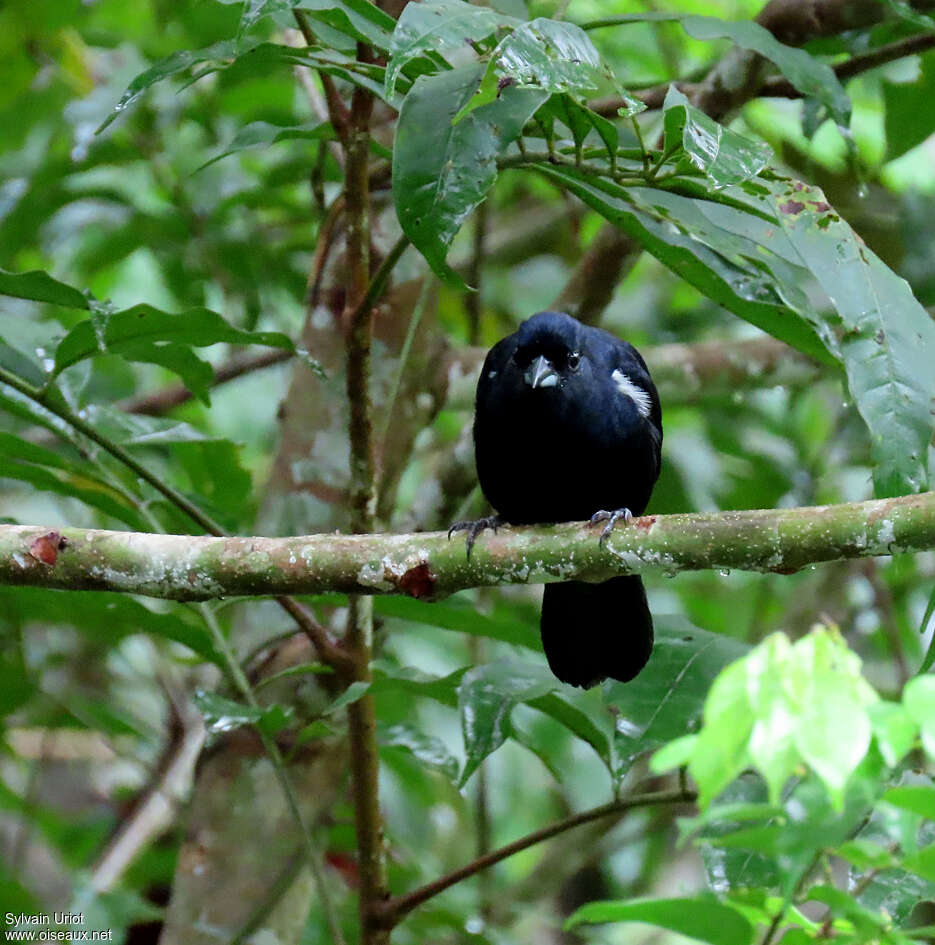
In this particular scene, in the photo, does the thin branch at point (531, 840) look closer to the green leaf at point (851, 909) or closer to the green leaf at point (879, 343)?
the green leaf at point (879, 343)

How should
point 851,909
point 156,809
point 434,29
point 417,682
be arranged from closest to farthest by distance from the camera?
1. point 851,909
2. point 434,29
3. point 417,682
4. point 156,809

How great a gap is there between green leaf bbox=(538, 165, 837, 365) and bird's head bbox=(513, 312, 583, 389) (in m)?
0.74

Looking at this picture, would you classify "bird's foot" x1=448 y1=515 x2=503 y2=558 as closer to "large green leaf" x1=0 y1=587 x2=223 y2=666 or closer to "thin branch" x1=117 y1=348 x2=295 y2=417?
"large green leaf" x1=0 y1=587 x2=223 y2=666

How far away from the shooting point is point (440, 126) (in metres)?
1.89

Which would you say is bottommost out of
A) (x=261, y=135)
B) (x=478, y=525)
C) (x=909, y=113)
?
(x=478, y=525)

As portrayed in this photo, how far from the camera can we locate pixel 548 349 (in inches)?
124

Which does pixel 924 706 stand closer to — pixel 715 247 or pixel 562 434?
pixel 715 247

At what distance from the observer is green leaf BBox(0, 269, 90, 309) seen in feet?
7.40

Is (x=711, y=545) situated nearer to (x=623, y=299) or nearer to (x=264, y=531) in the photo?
(x=264, y=531)

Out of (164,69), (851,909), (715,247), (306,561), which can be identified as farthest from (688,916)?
(164,69)

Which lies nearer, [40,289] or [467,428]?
[40,289]

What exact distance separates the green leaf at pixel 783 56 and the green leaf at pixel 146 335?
1050mm

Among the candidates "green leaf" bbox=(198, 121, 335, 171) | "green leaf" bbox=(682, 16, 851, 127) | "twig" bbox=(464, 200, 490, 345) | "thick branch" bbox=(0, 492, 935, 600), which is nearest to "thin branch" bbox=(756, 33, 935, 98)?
"green leaf" bbox=(682, 16, 851, 127)

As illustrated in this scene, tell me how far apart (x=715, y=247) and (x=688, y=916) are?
50.2 inches
